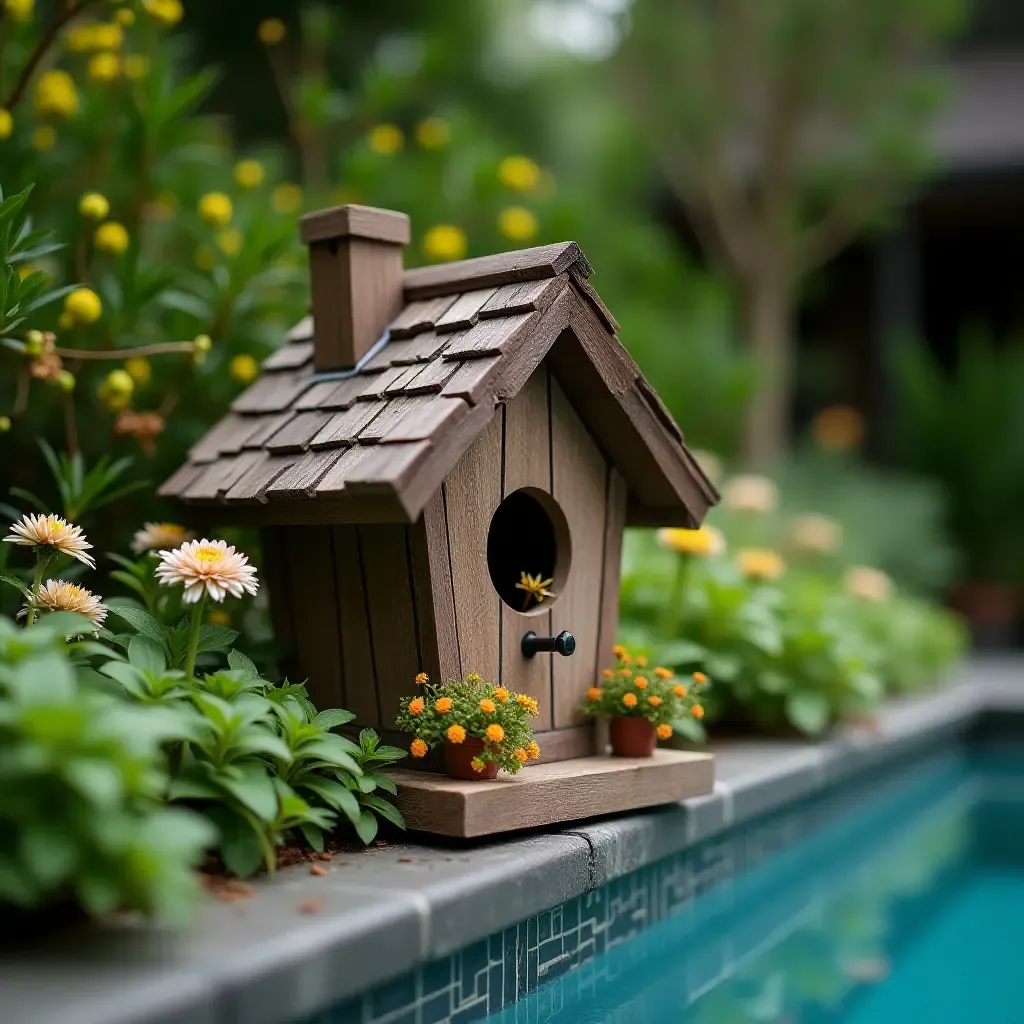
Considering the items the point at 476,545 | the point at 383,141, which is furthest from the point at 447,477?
the point at 383,141

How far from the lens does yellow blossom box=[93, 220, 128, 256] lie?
3.22 m

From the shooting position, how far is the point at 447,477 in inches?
99.0

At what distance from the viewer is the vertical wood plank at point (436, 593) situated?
2477mm

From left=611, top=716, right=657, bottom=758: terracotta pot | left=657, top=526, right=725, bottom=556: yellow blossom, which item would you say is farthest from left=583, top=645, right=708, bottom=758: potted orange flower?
left=657, top=526, right=725, bottom=556: yellow blossom

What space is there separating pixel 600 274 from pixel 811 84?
103 inches

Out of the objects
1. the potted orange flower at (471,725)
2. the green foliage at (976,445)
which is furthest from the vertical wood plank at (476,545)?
the green foliage at (976,445)

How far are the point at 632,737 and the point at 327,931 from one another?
1.17m

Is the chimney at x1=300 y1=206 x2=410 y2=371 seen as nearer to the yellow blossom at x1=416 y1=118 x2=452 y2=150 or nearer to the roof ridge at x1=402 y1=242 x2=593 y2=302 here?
the roof ridge at x1=402 y1=242 x2=593 y2=302

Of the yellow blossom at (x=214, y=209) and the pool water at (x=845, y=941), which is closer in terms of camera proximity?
the pool water at (x=845, y=941)

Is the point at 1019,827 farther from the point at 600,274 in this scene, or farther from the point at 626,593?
the point at 600,274

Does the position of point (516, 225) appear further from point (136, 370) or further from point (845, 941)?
point (845, 941)

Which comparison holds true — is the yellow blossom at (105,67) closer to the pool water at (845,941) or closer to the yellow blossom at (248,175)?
the yellow blossom at (248,175)

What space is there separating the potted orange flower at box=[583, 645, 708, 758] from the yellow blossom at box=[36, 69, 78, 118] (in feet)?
7.33

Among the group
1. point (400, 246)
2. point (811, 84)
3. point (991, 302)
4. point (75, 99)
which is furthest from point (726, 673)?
point (991, 302)
